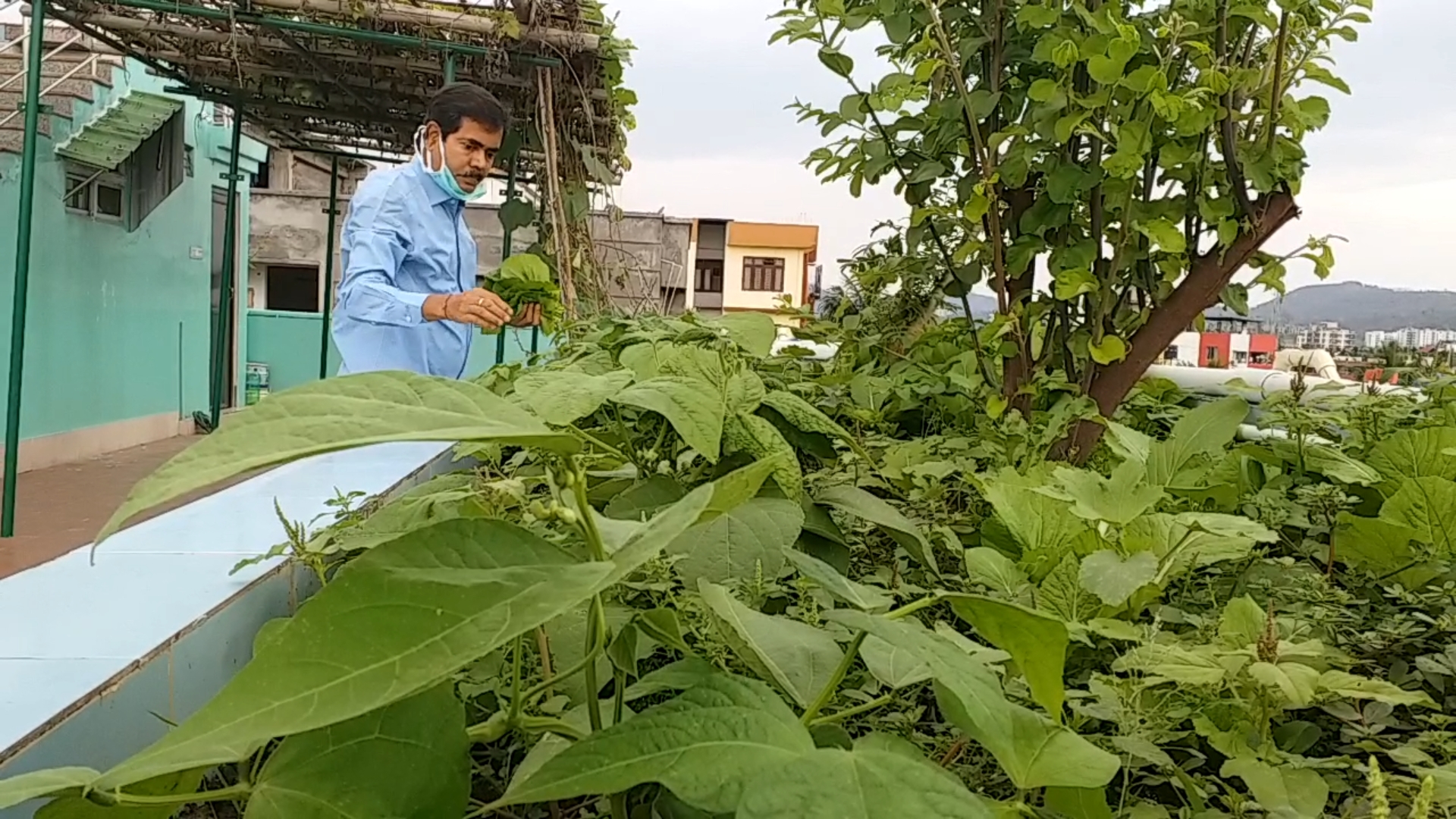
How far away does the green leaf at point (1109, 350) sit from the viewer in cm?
128

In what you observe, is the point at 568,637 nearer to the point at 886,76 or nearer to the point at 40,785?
the point at 40,785

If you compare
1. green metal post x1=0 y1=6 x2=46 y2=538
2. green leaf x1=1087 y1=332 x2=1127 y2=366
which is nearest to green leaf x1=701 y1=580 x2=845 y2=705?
green leaf x1=1087 y1=332 x2=1127 y2=366

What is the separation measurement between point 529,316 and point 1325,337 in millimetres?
1385

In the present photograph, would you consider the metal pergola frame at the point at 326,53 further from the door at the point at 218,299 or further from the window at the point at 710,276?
the window at the point at 710,276

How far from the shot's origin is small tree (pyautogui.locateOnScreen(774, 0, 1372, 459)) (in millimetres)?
1221

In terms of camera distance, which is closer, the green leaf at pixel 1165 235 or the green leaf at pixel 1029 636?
the green leaf at pixel 1029 636

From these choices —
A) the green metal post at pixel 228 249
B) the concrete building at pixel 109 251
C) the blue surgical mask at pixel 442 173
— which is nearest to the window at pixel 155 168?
the concrete building at pixel 109 251

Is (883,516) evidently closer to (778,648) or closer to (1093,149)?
(778,648)

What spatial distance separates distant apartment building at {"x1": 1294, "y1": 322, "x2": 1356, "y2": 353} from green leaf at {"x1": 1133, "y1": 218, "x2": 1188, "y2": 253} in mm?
533

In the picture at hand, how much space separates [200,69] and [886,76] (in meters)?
3.54

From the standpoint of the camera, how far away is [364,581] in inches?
12.4

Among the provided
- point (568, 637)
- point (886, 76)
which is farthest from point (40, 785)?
point (886, 76)

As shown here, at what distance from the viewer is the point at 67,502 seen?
5.00 meters

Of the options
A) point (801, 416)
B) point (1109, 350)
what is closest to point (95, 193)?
point (1109, 350)
